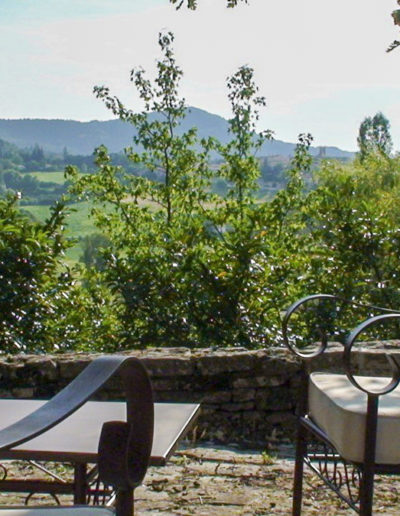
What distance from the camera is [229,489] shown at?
326 cm

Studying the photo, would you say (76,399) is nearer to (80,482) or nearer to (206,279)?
(80,482)

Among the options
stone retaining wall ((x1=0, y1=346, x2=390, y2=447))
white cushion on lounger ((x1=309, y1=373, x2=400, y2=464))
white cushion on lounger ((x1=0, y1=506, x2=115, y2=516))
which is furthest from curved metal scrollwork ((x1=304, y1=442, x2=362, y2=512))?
white cushion on lounger ((x1=0, y1=506, x2=115, y2=516))

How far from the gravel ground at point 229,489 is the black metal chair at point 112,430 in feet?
4.37

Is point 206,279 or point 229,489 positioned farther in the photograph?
point 206,279

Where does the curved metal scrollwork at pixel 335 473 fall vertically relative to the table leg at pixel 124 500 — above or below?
below

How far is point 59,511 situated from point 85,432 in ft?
1.40

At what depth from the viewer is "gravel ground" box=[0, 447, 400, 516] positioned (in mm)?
3057

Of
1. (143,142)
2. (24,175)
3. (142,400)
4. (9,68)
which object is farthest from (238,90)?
(24,175)

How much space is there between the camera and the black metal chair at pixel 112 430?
1525mm

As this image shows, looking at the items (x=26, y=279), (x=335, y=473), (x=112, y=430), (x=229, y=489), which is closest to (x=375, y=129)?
(x=26, y=279)

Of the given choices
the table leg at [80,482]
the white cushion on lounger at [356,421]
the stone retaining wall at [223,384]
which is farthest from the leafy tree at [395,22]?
the table leg at [80,482]

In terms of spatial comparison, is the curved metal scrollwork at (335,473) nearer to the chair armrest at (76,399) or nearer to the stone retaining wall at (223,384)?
the stone retaining wall at (223,384)

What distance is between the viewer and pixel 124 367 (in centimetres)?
168

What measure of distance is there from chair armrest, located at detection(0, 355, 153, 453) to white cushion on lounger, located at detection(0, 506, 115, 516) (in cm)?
18
